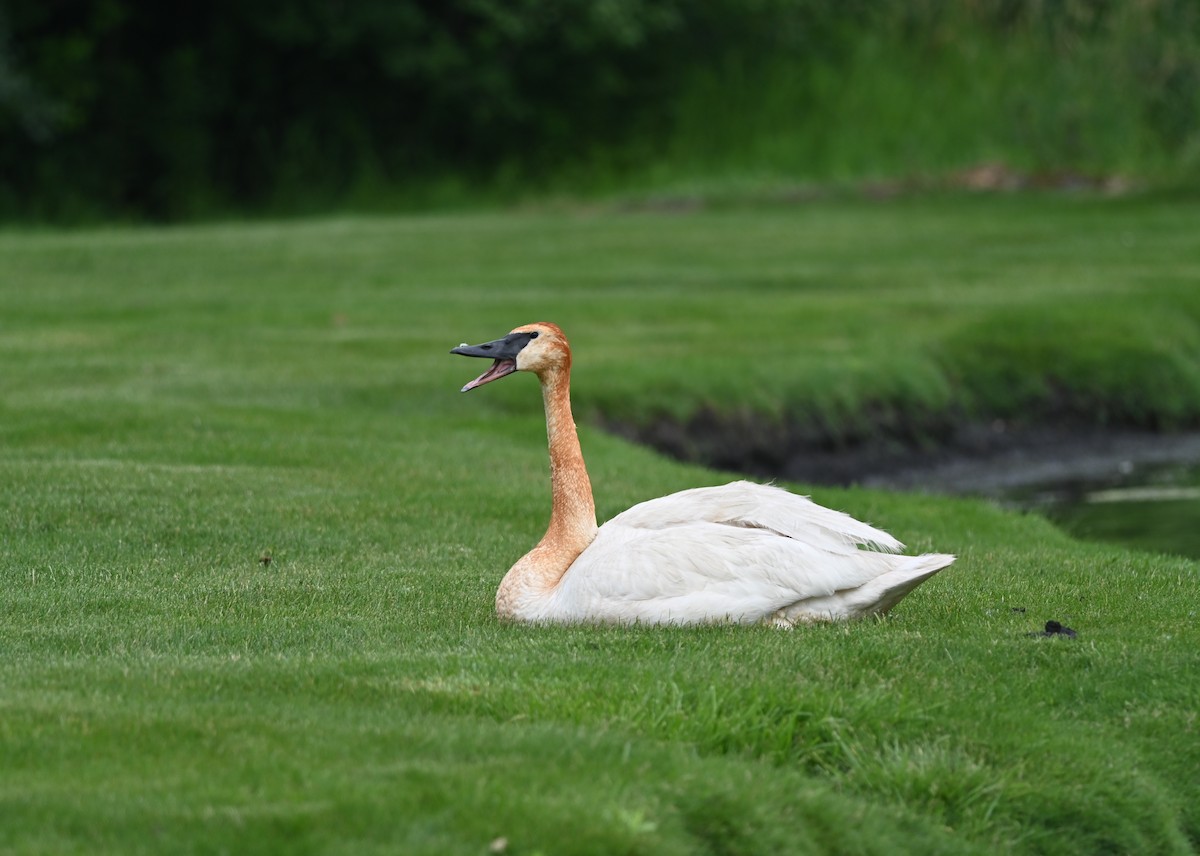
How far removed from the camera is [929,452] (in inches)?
687

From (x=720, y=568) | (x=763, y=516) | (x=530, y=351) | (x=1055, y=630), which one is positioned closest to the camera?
(x=720, y=568)

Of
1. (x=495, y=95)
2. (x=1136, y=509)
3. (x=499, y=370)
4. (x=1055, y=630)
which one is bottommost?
(x=1136, y=509)

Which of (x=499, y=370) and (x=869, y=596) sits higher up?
(x=499, y=370)

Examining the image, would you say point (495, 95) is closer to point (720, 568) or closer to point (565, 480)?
point (565, 480)

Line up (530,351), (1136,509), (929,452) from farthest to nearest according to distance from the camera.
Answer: (929,452) → (1136,509) → (530,351)

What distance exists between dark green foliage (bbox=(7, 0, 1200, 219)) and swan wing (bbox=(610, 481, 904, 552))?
2684cm

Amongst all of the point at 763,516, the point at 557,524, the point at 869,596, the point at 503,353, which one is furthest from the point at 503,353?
the point at 869,596

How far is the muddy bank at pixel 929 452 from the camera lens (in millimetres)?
16422

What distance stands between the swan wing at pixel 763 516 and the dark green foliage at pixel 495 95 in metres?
26.8

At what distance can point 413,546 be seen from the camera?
34.0 feet

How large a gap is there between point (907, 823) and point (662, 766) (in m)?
0.92

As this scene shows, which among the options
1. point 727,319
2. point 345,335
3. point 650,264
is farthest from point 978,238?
point 345,335

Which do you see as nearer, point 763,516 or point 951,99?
point 763,516

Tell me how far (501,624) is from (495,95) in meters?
34.2
